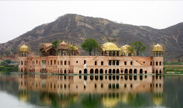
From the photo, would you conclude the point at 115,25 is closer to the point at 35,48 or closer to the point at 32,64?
the point at 35,48

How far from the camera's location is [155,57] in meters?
67.9

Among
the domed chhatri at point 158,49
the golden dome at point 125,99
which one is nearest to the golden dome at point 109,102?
the golden dome at point 125,99

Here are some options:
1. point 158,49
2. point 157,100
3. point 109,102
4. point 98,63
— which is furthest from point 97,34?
point 109,102

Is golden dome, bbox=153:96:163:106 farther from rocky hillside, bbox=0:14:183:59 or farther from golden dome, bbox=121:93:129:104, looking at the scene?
rocky hillside, bbox=0:14:183:59

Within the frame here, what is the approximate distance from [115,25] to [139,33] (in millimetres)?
16539

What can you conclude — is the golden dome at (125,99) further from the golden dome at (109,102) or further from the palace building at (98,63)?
the palace building at (98,63)

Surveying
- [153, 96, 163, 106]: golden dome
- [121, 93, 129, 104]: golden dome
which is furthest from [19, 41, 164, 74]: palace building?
[153, 96, 163, 106]: golden dome

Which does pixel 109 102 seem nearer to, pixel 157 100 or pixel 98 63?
pixel 157 100

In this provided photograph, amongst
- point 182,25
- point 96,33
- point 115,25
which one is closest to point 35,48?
point 96,33

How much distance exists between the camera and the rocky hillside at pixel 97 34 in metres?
133

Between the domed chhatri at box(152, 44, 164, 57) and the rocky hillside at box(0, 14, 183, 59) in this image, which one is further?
the rocky hillside at box(0, 14, 183, 59)

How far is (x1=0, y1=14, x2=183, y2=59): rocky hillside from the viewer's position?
5231 inches

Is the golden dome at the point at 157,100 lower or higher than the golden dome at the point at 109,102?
lower

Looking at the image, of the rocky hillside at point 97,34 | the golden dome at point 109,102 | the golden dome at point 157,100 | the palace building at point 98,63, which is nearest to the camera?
the golden dome at point 109,102
